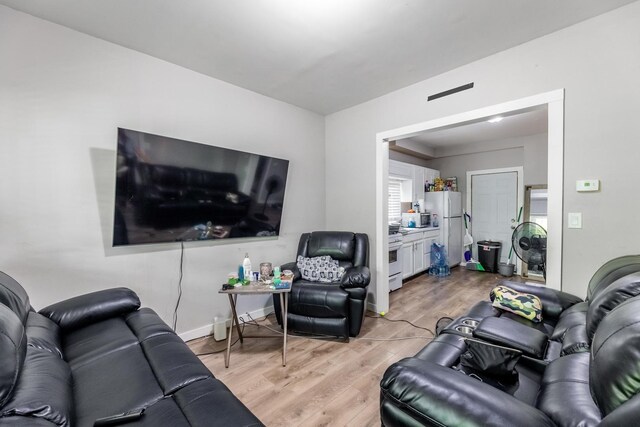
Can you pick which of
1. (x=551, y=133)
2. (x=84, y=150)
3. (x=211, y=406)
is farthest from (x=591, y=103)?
(x=84, y=150)

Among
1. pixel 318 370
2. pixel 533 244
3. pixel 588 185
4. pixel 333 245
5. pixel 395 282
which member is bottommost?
pixel 318 370

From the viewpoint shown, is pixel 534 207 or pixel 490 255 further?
pixel 490 255

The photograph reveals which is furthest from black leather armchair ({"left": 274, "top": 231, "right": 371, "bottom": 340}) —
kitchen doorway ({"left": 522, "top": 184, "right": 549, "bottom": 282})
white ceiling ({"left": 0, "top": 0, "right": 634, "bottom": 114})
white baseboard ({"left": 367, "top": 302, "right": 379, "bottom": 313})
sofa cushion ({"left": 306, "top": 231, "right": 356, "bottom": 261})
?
kitchen doorway ({"left": 522, "top": 184, "right": 549, "bottom": 282})

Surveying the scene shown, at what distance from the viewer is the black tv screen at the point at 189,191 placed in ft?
7.19

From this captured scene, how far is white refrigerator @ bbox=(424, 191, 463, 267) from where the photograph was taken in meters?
5.38

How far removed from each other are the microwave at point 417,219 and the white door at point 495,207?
1.25 m

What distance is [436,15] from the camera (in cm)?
186

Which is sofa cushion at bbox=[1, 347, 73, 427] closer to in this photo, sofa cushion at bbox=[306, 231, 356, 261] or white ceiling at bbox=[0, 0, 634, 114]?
white ceiling at bbox=[0, 0, 634, 114]

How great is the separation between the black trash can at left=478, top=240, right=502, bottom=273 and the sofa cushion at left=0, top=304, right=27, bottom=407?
609cm

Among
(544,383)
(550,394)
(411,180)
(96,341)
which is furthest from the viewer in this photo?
(411,180)

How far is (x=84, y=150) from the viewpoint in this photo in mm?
2086

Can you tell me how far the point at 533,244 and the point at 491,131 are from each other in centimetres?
298

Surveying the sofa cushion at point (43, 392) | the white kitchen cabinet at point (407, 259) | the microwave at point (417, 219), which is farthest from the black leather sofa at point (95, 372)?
the microwave at point (417, 219)

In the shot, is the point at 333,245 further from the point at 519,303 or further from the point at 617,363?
the point at 617,363
